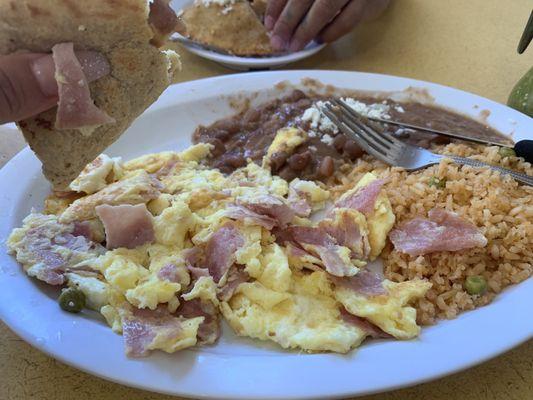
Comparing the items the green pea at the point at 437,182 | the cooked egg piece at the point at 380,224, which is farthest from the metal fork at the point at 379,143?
the cooked egg piece at the point at 380,224

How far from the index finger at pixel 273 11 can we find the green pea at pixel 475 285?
2116 millimetres

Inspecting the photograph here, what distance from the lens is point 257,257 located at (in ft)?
6.44

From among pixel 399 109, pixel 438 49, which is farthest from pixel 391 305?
pixel 438 49

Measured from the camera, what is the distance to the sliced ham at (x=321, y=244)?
1.91 m

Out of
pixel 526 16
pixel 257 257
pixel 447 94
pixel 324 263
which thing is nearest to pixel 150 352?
pixel 257 257

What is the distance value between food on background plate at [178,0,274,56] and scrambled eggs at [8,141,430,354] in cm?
131

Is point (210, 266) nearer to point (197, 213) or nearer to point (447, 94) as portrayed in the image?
point (197, 213)

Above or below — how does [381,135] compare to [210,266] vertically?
above

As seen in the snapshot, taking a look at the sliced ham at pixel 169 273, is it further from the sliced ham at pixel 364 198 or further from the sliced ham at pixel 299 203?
the sliced ham at pixel 364 198

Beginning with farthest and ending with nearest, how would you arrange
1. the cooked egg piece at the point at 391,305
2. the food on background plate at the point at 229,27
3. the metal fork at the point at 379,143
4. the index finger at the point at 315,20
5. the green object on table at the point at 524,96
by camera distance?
the food on background plate at the point at 229,27 < the index finger at the point at 315,20 < the green object on table at the point at 524,96 < the metal fork at the point at 379,143 < the cooked egg piece at the point at 391,305

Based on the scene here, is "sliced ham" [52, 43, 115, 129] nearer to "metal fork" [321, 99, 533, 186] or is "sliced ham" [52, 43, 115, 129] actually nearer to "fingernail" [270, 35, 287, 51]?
"metal fork" [321, 99, 533, 186]

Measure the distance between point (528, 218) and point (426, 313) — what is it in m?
0.61

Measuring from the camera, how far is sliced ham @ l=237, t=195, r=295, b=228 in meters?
2.11

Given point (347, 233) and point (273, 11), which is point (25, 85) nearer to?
point (347, 233)
